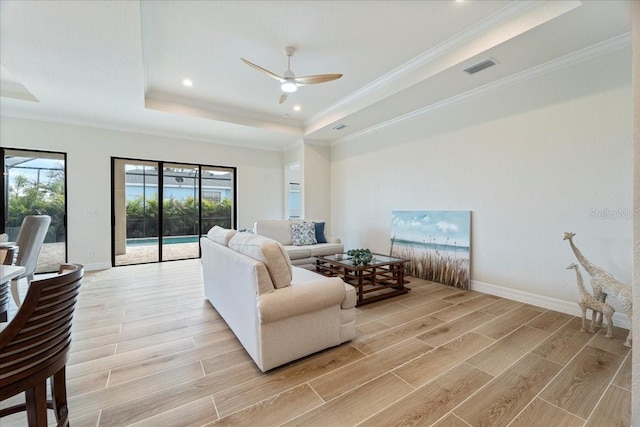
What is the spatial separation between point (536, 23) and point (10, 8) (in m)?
4.58

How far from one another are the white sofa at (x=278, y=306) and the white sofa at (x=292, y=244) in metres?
2.18

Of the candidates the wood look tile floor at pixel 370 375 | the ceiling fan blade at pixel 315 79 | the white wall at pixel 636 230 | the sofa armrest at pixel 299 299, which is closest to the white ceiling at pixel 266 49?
the ceiling fan blade at pixel 315 79

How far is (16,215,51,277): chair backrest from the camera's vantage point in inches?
109

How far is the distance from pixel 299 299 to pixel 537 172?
322 centimetres

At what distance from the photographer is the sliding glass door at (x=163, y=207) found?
220 inches

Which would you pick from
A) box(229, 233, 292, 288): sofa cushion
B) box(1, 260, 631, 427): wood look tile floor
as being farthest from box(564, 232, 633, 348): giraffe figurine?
box(229, 233, 292, 288): sofa cushion

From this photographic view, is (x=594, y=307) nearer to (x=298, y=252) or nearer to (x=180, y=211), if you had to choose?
(x=298, y=252)

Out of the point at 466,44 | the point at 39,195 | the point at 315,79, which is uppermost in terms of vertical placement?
the point at 466,44

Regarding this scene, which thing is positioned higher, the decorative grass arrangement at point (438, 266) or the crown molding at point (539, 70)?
the crown molding at point (539, 70)

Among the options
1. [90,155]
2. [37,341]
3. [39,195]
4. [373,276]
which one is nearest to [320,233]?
[373,276]

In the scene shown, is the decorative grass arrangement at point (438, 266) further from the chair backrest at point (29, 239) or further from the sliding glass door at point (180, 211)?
the chair backrest at point (29, 239)

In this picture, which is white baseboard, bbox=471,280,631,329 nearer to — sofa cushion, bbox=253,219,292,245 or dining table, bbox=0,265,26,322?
sofa cushion, bbox=253,219,292,245

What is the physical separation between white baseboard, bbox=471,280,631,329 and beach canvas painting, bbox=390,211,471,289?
0.76ft

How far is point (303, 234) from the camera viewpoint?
16.8 feet
